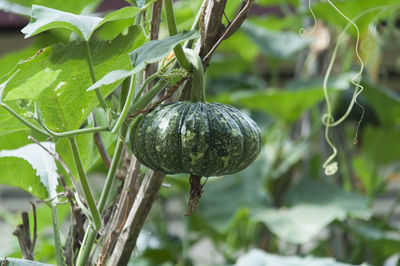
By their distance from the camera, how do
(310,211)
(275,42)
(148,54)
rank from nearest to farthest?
(148,54) → (310,211) → (275,42)

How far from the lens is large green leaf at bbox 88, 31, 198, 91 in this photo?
35 centimetres

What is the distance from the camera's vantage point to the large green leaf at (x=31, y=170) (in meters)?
0.52

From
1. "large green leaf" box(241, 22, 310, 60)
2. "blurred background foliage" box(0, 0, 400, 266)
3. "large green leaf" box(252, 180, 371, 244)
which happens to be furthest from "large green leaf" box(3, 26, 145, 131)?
"large green leaf" box(241, 22, 310, 60)

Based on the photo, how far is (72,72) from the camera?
44 centimetres

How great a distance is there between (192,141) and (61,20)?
13 centimetres

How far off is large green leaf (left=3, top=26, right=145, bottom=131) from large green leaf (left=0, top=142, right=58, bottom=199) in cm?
8

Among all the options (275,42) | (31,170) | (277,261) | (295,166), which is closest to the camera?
(31,170)

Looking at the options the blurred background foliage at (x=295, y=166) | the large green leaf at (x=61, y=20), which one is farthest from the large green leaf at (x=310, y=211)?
the large green leaf at (x=61, y=20)

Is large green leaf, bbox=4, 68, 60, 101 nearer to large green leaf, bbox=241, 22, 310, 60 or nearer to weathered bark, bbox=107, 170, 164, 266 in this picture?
weathered bark, bbox=107, 170, 164, 266

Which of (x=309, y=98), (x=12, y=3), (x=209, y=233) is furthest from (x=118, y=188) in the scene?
(x=209, y=233)

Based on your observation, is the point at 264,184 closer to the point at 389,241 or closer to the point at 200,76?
the point at 389,241

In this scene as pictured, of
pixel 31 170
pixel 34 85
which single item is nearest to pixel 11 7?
pixel 31 170

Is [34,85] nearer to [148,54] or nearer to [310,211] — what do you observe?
[148,54]

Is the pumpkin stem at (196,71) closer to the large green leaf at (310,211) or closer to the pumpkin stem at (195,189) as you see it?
the pumpkin stem at (195,189)
